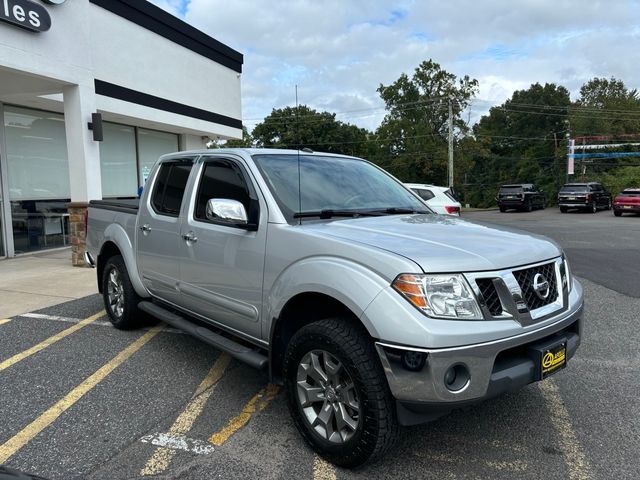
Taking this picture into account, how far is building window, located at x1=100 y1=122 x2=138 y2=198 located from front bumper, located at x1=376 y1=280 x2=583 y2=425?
12.1 metres

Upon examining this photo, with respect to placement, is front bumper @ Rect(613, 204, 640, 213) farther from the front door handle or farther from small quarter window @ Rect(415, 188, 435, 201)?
the front door handle

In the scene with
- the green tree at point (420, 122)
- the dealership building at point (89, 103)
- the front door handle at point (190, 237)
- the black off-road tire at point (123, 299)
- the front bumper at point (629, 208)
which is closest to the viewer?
the front door handle at point (190, 237)

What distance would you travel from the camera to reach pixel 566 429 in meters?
3.35

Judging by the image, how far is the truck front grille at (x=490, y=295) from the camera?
8.62 feet

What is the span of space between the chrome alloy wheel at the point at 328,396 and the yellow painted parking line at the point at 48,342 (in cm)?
306

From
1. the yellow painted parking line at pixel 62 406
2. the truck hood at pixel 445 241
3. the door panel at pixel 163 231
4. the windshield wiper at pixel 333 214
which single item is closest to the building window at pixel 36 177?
the door panel at pixel 163 231

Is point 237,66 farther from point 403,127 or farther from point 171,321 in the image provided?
point 403,127

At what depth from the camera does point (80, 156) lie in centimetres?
937

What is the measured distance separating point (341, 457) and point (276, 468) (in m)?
0.39

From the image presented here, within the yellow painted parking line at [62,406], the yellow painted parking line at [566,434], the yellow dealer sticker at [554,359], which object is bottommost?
the yellow painted parking line at [566,434]

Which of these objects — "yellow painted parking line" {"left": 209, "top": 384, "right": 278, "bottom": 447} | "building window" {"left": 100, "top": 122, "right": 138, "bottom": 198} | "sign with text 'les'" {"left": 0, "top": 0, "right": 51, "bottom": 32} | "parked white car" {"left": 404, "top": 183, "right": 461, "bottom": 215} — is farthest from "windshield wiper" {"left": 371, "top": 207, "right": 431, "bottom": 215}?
"building window" {"left": 100, "top": 122, "right": 138, "bottom": 198}

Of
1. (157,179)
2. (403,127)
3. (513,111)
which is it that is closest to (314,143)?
(403,127)

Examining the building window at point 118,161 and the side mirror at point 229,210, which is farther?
the building window at point 118,161

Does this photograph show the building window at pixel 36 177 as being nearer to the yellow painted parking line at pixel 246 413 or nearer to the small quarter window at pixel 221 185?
the small quarter window at pixel 221 185
